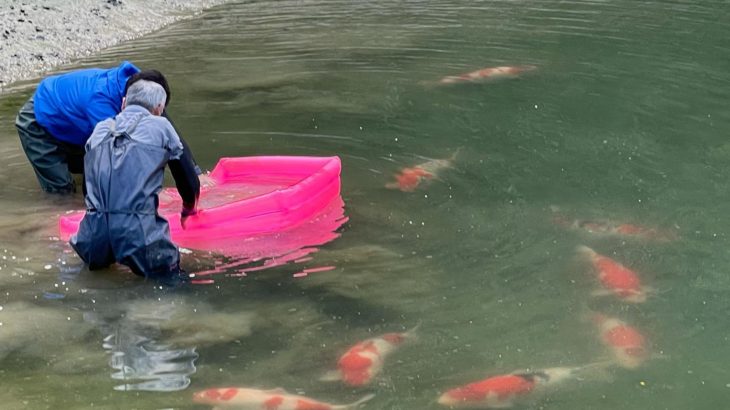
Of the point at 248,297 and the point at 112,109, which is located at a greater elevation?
the point at 112,109

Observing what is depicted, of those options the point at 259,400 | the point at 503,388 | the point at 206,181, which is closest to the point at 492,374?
the point at 503,388

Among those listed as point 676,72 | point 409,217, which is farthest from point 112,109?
point 676,72

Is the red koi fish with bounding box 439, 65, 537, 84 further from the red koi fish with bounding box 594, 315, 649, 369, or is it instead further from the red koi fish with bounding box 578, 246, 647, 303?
the red koi fish with bounding box 594, 315, 649, 369

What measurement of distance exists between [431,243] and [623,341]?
180 cm

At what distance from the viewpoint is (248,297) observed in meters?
5.94

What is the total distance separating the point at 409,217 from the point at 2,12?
29.2 ft

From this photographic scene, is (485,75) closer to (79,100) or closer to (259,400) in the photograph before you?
(79,100)

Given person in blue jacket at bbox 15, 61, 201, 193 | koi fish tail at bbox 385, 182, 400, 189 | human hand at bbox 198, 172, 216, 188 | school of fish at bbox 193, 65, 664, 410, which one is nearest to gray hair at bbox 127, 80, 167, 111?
person in blue jacket at bbox 15, 61, 201, 193

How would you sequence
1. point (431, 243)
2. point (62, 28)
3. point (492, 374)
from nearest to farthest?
point (492, 374), point (431, 243), point (62, 28)

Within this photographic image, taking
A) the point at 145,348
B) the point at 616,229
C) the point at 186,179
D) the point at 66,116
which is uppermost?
the point at 66,116

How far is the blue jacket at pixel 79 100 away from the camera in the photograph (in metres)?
6.80

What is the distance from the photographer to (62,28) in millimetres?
13883

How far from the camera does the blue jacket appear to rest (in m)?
6.80

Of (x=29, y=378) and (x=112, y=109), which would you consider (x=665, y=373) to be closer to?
(x=29, y=378)
